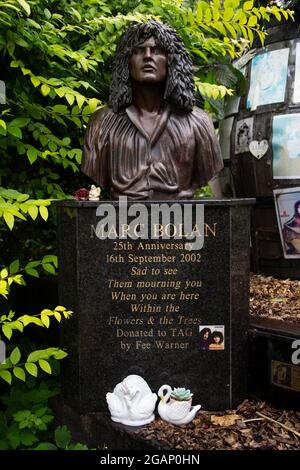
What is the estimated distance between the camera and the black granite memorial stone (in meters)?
3.46

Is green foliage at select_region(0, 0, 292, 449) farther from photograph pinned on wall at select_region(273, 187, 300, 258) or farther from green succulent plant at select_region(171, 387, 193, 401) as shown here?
photograph pinned on wall at select_region(273, 187, 300, 258)

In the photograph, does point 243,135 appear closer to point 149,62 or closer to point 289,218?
point 289,218

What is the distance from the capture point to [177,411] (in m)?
3.28

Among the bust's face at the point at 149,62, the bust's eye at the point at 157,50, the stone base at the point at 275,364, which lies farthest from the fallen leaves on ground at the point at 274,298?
the bust's eye at the point at 157,50

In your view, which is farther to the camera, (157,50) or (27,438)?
(157,50)

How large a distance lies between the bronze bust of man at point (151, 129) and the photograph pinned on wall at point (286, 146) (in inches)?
71.8

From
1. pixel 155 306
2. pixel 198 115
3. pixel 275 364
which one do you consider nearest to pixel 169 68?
pixel 198 115

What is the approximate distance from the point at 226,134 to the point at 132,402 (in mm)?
3738

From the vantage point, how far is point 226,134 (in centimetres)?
623

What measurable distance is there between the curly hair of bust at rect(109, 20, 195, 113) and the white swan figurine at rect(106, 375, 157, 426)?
183 cm

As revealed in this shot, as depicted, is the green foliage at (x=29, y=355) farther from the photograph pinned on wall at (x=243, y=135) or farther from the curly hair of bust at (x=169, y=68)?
the photograph pinned on wall at (x=243, y=135)

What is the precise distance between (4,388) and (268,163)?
128 inches

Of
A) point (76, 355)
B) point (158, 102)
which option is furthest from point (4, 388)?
point (158, 102)
